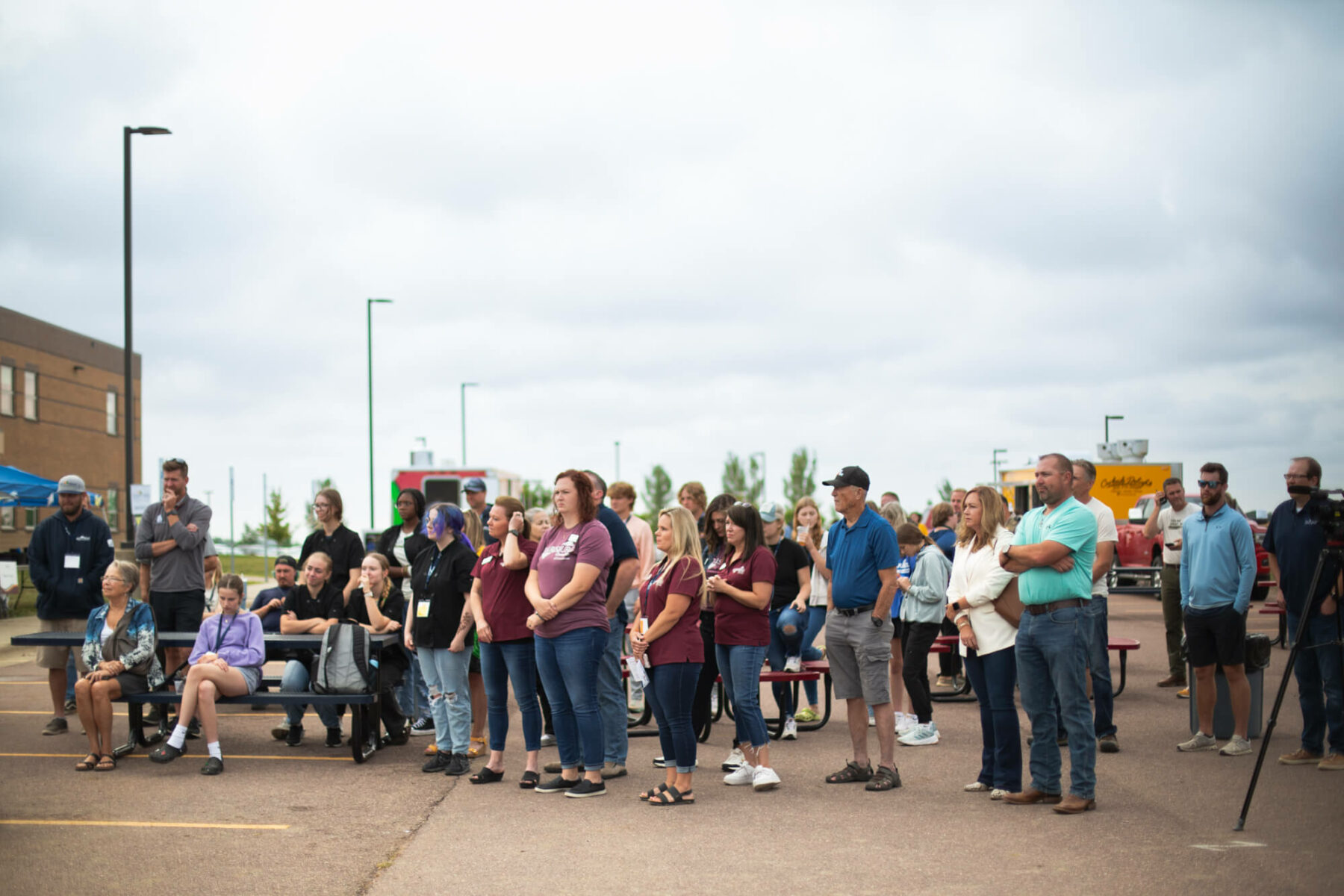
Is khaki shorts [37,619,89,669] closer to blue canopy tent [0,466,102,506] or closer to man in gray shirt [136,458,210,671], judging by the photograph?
man in gray shirt [136,458,210,671]

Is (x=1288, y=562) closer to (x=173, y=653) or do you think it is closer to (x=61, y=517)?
(x=173, y=653)

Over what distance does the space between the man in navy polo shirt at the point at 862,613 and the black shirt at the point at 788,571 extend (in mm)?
2130

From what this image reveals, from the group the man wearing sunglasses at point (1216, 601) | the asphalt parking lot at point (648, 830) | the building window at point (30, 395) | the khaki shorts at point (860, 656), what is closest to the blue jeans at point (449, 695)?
the asphalt parking lot at point (648, 830)

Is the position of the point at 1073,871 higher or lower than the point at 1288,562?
lower

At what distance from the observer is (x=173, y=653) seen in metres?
9.88

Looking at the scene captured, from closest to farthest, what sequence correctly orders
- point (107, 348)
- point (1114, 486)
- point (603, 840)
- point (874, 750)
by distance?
point (603, 840)
point (874, 750)
point (1114, 486)
point (107, 348)

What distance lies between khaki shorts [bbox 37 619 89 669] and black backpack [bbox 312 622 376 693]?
219 centimetres

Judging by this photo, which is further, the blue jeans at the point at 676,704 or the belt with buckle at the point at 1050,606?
the blue jeans at the point at 676,704

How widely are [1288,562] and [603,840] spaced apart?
18.0 feet

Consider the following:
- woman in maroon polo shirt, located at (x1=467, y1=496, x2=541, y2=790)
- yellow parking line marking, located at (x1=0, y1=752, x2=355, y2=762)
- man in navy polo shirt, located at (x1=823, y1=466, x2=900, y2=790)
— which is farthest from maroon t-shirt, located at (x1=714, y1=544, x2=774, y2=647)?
yellow parking line marking, located at (x1=0, y1=752, x2=355, y2=762)

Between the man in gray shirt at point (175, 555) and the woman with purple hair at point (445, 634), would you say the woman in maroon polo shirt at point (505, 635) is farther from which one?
the man in gray shirt at point (175, 555)

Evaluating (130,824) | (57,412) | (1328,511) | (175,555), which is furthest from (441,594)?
(57,412)

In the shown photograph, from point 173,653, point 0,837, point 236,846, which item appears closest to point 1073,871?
point 236,846

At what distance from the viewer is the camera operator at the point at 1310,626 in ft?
26.1
